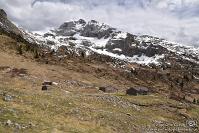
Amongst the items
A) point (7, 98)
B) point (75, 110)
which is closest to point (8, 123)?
point (7, 98)

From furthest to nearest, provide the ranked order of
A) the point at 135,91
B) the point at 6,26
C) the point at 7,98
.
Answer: the point at 6,26 < the point at 135,91 < the point at 7,98

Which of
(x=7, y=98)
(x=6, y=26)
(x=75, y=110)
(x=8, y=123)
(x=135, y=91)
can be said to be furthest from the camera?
(x=6, y=26)

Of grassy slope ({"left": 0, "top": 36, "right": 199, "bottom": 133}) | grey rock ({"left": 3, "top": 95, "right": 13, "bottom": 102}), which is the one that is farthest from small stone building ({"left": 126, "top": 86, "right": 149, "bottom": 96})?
grey rock ({"left": 3, "top": 95, "right": 13, "bottom": 102})

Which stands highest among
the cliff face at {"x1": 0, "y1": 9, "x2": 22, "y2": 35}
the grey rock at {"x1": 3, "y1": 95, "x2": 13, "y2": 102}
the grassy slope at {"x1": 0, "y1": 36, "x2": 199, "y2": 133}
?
A: the cliff face at {"x1": 0, "y1": 9, "x2": 22, "y2": 35}

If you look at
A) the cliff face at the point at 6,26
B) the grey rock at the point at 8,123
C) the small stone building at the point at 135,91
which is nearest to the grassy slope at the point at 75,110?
the grey rock at the point at 8,123

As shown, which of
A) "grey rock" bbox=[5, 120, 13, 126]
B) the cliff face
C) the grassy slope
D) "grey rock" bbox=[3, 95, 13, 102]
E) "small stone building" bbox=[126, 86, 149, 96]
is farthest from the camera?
the cliff face

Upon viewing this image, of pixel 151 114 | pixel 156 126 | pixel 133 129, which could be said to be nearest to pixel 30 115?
pixel 133 129

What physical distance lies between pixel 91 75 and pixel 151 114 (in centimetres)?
5377

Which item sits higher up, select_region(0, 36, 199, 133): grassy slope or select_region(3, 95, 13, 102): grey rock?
select_region(3, 95, 13, 102): grey rock

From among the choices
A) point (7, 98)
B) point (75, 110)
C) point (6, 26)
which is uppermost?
point (6, 26)

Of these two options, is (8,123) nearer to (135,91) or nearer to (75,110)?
(75,110)

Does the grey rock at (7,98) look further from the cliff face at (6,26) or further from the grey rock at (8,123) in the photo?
the cliff face at (6,26)

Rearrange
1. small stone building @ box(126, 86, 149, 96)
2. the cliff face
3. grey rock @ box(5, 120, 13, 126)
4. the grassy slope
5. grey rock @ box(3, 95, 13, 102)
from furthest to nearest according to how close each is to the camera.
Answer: the cliff face < small stone building @ box(126, 86, 149, 96) < grey rock @ box(3, 95, 13, 102) < the grassy slope < grey rock @ box(5, 120, 13, 126)

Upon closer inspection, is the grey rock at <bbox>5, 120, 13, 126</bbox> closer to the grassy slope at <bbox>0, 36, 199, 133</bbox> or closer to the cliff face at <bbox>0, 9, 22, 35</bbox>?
the grassy slope at <bbox>0, 36, 199, 133</bbox>
